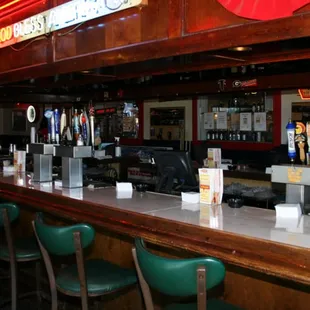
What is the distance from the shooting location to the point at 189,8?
2.55 metres

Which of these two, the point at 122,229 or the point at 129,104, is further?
the point at 129,104

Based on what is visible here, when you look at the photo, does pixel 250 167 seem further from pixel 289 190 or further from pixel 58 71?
pixel 289 190

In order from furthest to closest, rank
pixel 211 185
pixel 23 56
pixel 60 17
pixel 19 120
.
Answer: pixel 19 120, pixel 23 56, pixel 60 17, pixel 211 185

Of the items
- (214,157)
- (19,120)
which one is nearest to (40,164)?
(214,157)

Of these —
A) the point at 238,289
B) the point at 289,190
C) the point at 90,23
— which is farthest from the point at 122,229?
the point at 90,23

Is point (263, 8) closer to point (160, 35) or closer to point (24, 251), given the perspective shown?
point (160, 35)

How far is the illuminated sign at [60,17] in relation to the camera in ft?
9.93

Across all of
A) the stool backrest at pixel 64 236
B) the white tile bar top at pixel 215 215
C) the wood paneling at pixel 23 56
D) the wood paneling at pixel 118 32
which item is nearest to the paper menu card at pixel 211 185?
the white tile bar top at pixel 215 215

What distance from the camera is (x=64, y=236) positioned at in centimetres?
224

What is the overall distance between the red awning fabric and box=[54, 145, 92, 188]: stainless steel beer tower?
1.54m

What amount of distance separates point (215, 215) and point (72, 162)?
4.74ft

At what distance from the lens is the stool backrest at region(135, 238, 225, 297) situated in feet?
5.48

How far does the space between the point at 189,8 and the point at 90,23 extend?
1.07m

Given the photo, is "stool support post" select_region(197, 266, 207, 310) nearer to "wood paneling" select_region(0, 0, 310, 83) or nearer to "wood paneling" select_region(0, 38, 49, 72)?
"wood paneling" select_region(0, 0, 310, 83)
